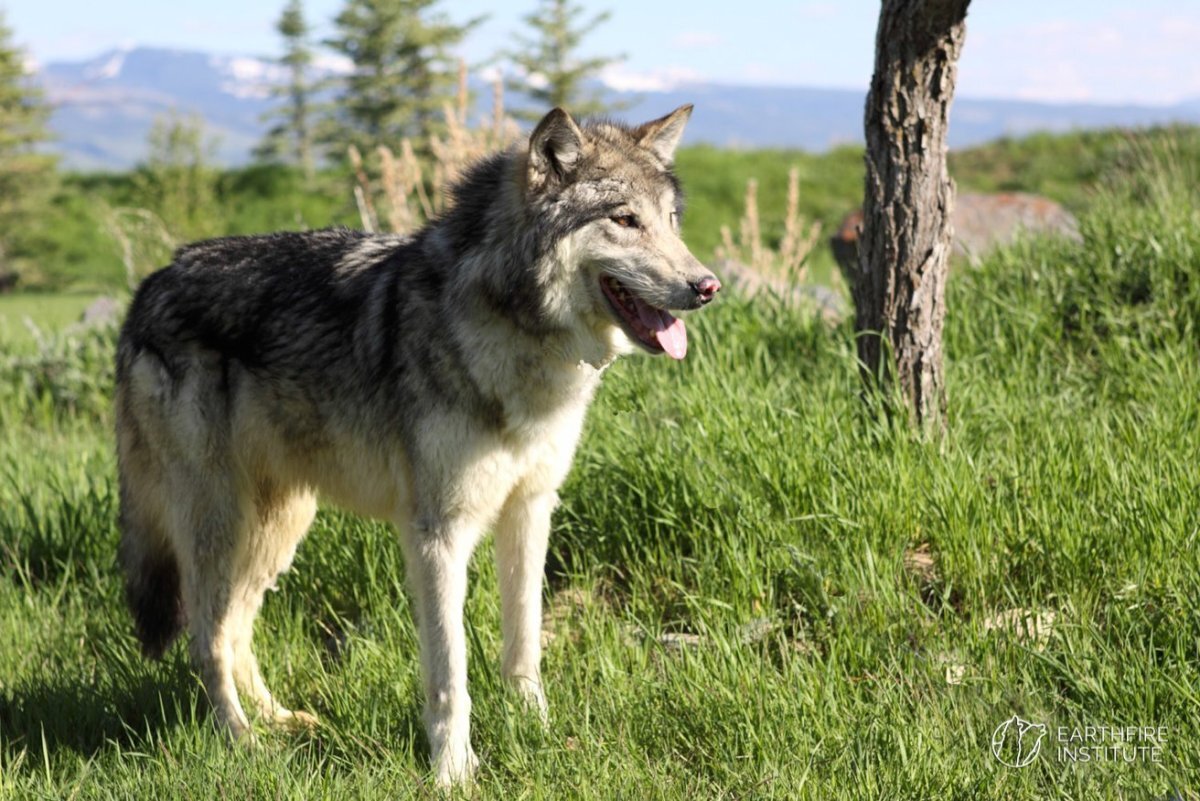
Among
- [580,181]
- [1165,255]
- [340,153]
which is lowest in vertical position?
[340,153]

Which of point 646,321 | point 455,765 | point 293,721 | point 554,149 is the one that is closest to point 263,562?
point 293,721

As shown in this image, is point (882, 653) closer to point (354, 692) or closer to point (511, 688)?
point (511, 688)

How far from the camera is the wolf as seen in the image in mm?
3475

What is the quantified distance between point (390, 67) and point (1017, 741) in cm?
2732

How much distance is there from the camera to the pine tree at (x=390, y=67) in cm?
2736

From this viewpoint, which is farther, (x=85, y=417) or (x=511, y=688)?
(x=85, y=417)

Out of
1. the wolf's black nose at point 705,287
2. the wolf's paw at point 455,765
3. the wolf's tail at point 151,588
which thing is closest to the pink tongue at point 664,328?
the wolf's black nose at point 705,287

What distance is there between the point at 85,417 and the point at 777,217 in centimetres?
1642

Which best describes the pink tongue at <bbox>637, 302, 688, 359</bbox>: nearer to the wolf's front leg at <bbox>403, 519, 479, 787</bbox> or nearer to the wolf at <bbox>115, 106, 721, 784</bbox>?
the wolf at <bbox>115, 106, 721, 784</bbox>

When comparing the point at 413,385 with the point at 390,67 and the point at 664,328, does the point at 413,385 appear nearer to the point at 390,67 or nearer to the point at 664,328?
the point at 664,328

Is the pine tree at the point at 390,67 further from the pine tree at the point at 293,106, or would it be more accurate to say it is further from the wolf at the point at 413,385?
the wolf at the point at 413,385

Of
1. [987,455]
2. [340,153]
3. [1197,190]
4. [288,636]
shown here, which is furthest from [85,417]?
[340,153]

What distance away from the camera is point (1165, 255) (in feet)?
20.3

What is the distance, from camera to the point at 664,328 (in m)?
3.43
